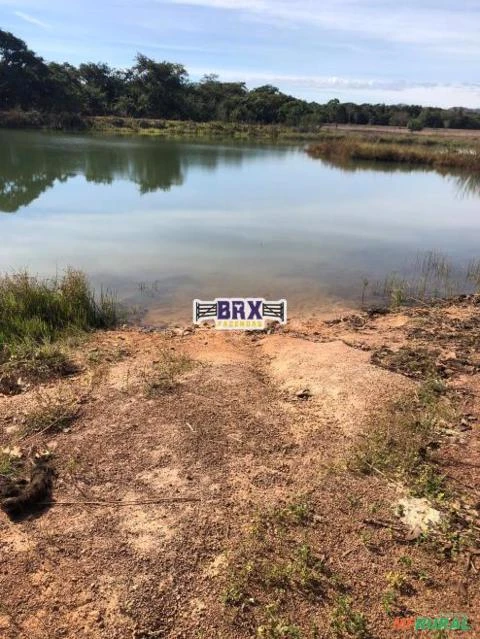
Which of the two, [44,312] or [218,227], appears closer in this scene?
[44,312]

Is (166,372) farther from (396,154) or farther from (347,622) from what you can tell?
(396,154)

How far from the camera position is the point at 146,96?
46.9 meters

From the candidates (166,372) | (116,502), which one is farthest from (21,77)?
(116,502)

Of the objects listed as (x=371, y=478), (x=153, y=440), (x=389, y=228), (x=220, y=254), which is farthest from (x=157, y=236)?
(x=371, y=478)

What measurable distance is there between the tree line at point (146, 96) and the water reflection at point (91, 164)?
17.1m

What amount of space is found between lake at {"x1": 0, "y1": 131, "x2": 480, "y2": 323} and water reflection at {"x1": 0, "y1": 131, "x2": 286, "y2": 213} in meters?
0.07

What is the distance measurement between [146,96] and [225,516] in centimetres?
5055

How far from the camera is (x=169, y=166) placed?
749 inches

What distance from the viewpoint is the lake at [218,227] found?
7078 mm

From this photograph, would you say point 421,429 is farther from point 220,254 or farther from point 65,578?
point 220,254

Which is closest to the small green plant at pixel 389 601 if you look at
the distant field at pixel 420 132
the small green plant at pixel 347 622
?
the small green plant at pixel 347 622

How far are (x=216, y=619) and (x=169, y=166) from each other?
18.7m

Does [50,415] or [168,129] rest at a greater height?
[168,129]

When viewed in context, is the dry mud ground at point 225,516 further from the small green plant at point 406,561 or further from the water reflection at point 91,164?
the water reflection at point 91,164
